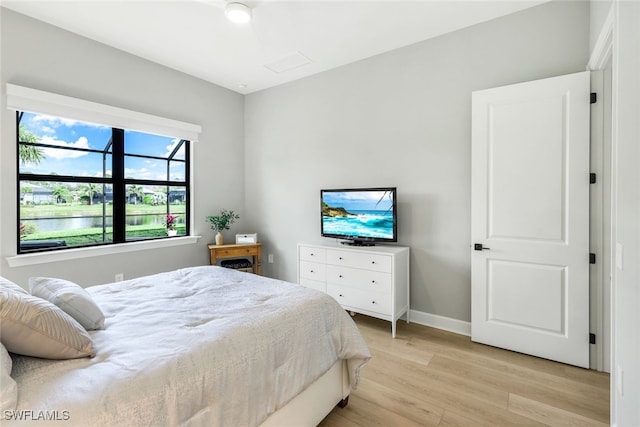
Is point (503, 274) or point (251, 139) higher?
point (251, 139)

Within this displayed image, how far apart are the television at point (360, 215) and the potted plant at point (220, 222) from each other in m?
1.39

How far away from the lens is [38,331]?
1.02 m

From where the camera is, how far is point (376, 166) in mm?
3408

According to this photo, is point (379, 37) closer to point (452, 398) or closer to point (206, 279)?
point (206, 279)

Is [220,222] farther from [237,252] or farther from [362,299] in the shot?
[362,299]

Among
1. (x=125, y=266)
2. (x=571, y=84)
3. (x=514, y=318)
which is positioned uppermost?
(x=571, y=84)

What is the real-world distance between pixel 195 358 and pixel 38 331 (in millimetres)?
515

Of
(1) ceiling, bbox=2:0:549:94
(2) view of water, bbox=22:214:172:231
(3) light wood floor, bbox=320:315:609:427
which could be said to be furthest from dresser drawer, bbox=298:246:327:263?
(1) ceiling, bbox=2:0:549:94

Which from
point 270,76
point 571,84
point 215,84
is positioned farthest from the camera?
point 215,84

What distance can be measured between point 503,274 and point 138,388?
106 inches

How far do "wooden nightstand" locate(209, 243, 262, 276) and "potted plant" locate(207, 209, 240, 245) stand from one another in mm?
161

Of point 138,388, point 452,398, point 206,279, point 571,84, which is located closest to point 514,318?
point 452,398

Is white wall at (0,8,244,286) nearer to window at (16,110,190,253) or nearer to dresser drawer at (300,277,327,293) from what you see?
window at (16,110,190,253)
